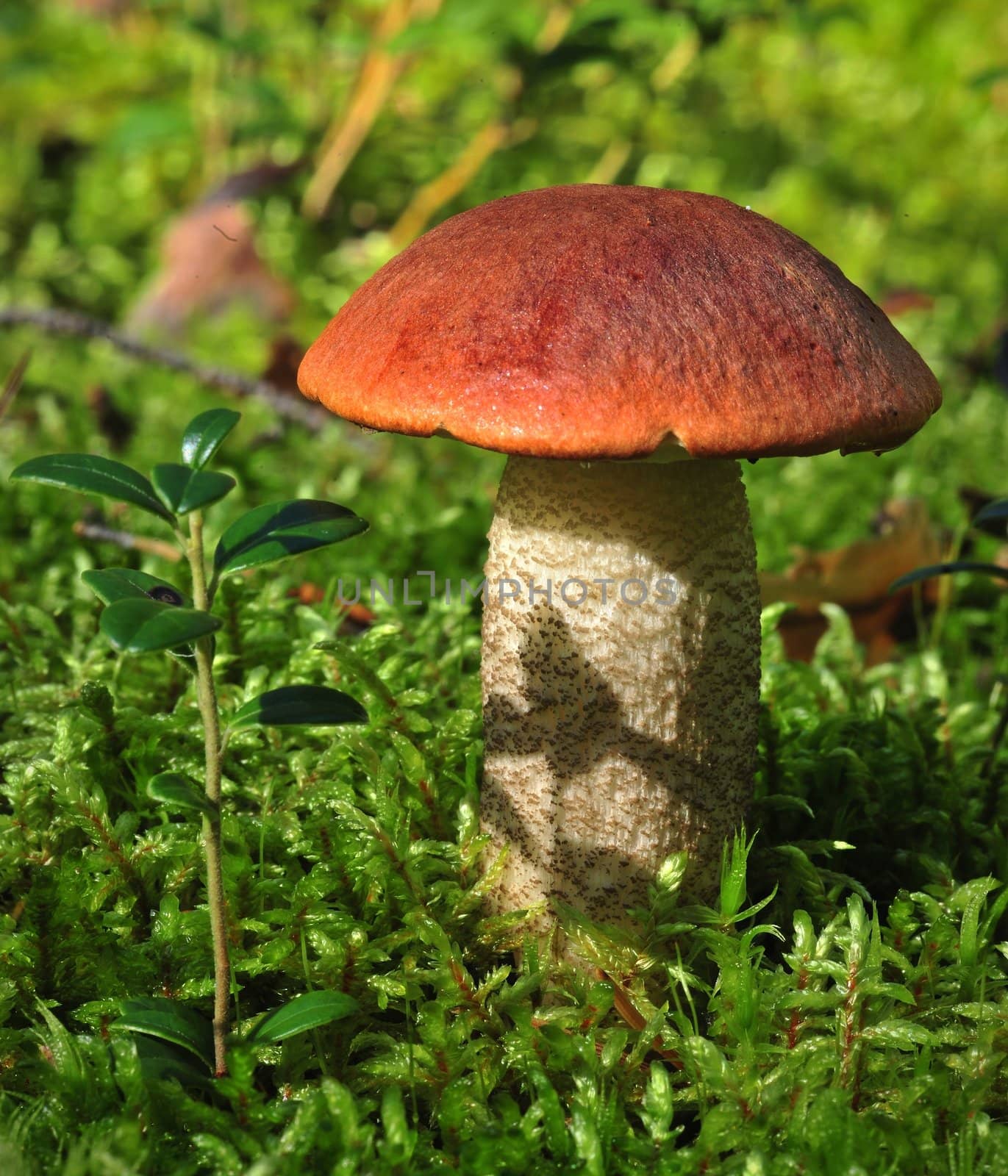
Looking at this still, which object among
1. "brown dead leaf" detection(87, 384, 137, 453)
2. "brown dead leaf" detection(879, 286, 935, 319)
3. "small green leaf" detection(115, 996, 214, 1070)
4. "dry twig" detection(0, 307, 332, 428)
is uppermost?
"brown dead leaf" detection(879, 286, 935, 319)

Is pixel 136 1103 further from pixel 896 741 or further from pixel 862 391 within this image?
pixel 896 741

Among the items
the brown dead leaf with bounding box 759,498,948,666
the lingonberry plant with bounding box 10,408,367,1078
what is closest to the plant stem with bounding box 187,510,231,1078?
the lingonberry plant with bounding box 10,408,367,1078

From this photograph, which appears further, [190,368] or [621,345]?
[190,368]

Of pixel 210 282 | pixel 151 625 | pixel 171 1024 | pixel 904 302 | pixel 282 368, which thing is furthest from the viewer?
pixel 904 302

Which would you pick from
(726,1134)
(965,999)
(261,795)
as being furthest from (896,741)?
(261,795)

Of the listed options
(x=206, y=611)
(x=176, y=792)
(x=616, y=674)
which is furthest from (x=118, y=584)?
(x=616, y=674)

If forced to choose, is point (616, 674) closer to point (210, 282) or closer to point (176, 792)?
point (176, 792)

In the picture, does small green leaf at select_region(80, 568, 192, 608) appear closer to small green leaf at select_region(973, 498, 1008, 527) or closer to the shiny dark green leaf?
the shiny dark green leaf
